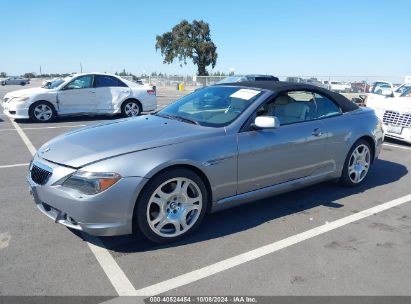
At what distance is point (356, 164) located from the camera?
522 centimetres

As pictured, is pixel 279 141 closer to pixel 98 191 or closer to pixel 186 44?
pixel 98 191

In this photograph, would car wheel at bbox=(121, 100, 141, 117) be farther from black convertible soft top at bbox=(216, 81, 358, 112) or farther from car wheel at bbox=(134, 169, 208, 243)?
car wheel at bbox=(134, 169, 208, 243)

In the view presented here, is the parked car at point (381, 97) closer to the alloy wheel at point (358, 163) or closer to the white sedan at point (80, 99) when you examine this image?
the alloy wheel at point (358, 163)

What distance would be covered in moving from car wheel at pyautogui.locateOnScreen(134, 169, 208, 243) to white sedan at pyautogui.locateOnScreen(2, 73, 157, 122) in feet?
30.2

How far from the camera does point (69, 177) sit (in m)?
3.17

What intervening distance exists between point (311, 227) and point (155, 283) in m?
1.84

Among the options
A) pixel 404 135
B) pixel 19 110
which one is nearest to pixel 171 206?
pixel 404 135

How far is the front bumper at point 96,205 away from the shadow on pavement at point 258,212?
1.08ft

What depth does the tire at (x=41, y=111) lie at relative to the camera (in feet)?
37.1

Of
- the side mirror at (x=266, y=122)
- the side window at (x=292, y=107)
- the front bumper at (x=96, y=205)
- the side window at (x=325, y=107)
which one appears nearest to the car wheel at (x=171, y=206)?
the front bumper at (x=96, y=205)

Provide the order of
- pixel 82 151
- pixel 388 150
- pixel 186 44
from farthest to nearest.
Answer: pixel 186 44, pixel 388 150, pixel 82 151

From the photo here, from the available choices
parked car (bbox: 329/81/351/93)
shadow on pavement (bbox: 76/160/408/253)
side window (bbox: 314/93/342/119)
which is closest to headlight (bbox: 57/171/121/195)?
shadow on pavement (bbox: 76/160/408/253)

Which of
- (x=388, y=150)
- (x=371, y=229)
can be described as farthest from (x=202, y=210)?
(x=388, y=150)

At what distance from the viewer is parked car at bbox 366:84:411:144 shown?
827cm
